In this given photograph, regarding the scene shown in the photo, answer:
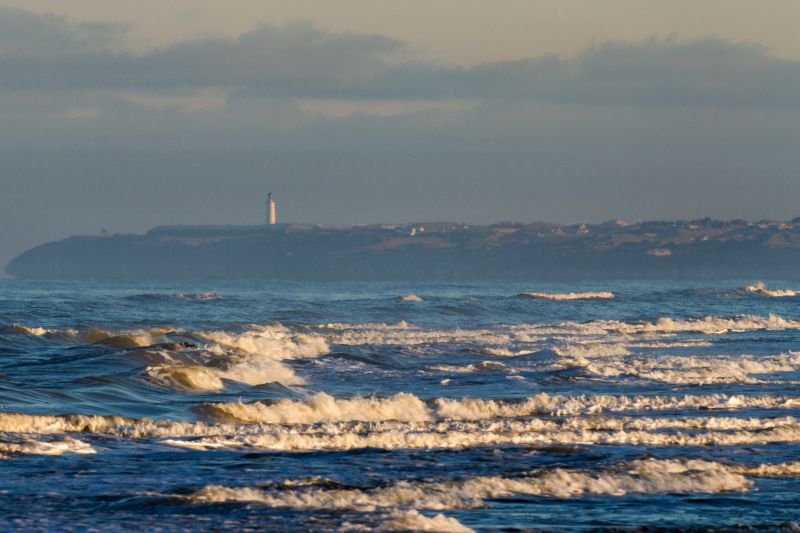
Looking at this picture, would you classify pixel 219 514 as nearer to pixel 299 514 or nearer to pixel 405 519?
pixel 299 514

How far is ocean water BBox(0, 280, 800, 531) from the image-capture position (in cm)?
1073

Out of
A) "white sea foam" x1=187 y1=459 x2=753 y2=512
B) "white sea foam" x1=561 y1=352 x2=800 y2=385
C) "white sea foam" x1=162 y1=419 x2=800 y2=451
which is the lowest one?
"white sea foam" x1=561 y1=352 x2=800 y2=385

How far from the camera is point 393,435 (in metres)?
15.2

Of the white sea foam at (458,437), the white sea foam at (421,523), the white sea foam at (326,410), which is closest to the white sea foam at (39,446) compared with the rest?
the white sea foam at (458,437)

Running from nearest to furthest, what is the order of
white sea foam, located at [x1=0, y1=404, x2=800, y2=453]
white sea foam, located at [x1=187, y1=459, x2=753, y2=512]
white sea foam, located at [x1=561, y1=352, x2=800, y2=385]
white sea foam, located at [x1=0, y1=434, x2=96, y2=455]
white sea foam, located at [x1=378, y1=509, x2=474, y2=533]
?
white sea foam, located at [x1=378, y1=509, x2=474, y2=533] < white sea foam, located at [x1=187, y1=459, x2=753, y2=512] < white sea foam, located at [x1=0, y1=434, x2=96, y2=455] < white sea foam, located at [x1=0, y1=404, x2=800, y2=453] < white sea foam, located at [x1=561, y1=352, x2=800, y2=385]

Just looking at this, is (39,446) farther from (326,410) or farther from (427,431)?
(326,410)

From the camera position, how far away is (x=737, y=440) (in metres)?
15.2

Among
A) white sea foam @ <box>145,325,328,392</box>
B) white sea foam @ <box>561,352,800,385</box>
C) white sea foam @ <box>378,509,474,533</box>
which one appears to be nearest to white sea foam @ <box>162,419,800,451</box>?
white sea foam @ <box>378,509,474,533</box>

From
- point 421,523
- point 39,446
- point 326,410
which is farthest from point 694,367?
point 421,523

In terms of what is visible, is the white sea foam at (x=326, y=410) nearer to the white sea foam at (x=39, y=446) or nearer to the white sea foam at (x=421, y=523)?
Result: the white sea foam at (x=39, y=446)

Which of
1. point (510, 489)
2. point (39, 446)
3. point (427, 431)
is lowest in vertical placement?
point (427, 431)

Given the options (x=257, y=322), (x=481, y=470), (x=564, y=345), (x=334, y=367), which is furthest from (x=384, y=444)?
(x=257, y=322)

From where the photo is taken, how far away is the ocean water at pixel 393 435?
10734 millimetres

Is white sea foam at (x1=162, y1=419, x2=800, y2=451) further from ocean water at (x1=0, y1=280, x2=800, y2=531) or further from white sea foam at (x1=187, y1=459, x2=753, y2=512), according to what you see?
white sea foam at (x1=187, y1=459, x2=753, y2=512)
